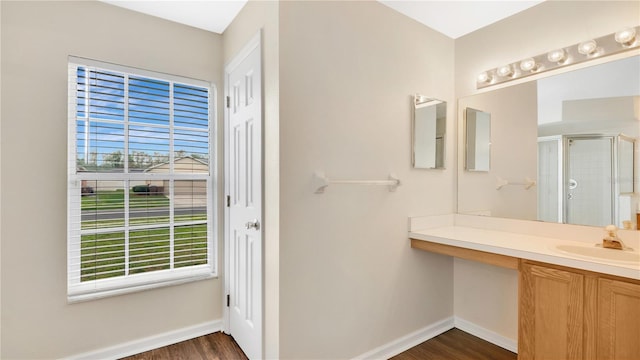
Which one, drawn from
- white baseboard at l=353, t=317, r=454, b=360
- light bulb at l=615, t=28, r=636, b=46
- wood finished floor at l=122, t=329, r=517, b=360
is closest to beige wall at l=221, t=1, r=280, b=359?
wood finished floor at l=122, t=329, r=517, b=360

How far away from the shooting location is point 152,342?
2203 mm

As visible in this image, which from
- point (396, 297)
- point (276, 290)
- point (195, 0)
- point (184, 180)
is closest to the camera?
point (276, 290)

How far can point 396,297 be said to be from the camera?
7.22 ft

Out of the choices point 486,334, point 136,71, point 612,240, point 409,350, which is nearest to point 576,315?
point 612,240

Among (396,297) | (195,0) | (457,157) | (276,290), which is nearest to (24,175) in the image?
(195,0)

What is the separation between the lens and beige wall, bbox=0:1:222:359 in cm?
179

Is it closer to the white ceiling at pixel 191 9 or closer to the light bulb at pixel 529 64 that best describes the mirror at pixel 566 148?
the light bulb at pixel 529 64

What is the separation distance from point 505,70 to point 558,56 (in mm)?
330

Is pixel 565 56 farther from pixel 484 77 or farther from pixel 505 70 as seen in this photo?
pixel 484 77

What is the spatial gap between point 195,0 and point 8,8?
1036 mm

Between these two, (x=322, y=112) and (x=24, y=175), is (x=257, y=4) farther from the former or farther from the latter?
(x=24, y=175)

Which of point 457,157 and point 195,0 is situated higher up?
point 195,0

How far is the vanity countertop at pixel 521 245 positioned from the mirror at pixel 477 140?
53cm

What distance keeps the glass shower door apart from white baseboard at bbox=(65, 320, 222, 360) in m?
2.71
